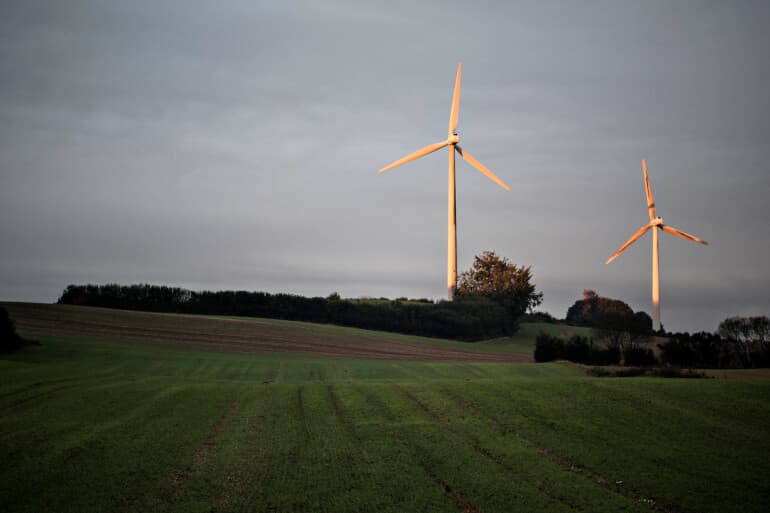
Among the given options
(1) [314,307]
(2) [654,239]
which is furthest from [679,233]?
(1) [314,307]

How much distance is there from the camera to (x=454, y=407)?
1616 cm

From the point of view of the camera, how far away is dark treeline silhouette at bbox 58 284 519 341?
169 ft

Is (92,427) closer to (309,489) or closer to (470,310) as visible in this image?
(309,489)

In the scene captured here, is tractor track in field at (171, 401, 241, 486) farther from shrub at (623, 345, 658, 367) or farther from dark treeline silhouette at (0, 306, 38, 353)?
shrub at (623, 345, 658, 367)

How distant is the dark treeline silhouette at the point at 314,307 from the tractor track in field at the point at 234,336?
616 cm

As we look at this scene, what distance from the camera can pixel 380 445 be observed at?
12.5 m

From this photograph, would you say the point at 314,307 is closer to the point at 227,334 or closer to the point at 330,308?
the point at 330,308

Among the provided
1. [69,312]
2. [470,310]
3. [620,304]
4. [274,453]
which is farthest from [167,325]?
[620,304]

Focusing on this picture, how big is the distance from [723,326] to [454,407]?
95.3ft

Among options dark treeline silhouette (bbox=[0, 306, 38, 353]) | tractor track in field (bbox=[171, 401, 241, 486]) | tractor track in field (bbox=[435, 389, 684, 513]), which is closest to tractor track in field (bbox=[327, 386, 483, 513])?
tractor track in field (bbox=[435, 389, 684, 513])

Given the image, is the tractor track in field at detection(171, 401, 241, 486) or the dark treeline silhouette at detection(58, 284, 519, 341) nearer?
the tractor track in field at detection(171, 401, 241, 486)

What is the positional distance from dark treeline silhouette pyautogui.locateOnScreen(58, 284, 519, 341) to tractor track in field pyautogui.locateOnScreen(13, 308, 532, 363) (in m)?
6.16

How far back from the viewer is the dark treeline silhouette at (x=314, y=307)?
51.5m

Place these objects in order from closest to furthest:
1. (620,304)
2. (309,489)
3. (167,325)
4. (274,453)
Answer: (309,489) < (274,453) < (167,325) < (620,304)
